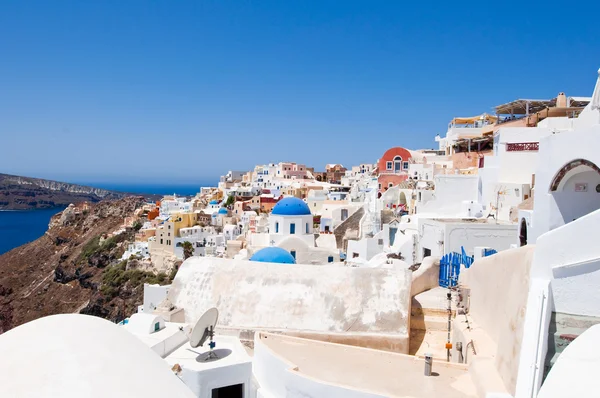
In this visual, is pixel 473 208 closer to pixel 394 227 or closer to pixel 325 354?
pixel 394 227

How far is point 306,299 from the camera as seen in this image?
34.1 feet

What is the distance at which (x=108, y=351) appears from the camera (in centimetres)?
356

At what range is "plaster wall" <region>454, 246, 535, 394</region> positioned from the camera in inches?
238

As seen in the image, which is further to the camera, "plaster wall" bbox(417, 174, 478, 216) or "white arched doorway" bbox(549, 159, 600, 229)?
"plaster wall" bbox(417, 174, 478, 216)

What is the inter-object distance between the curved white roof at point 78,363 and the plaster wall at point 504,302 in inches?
177

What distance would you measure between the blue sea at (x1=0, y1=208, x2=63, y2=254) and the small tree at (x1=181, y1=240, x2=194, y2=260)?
56.2m

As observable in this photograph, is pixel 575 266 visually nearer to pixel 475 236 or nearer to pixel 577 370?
pixel 577 370

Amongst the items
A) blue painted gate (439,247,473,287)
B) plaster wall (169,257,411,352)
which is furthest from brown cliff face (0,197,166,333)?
blue painted gate (439,247,473,287)

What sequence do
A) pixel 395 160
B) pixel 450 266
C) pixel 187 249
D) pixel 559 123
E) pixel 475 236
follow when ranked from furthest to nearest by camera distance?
pixel 395 160
pixel 187 249
pixel 559 123
pixel 475 236
pixel 450 266

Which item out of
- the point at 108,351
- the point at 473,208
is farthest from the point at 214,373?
the point at 473,208

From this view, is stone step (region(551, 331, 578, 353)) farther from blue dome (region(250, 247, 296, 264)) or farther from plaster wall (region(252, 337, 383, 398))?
blue dome (region(250, 247, 296, 264))

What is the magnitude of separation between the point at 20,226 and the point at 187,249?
94.7 metres

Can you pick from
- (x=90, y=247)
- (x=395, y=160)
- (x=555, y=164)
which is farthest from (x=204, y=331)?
(x=90, y=247)

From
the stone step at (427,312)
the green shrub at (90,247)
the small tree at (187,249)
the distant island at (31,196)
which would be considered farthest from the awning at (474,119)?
the distant island at (31,196)
